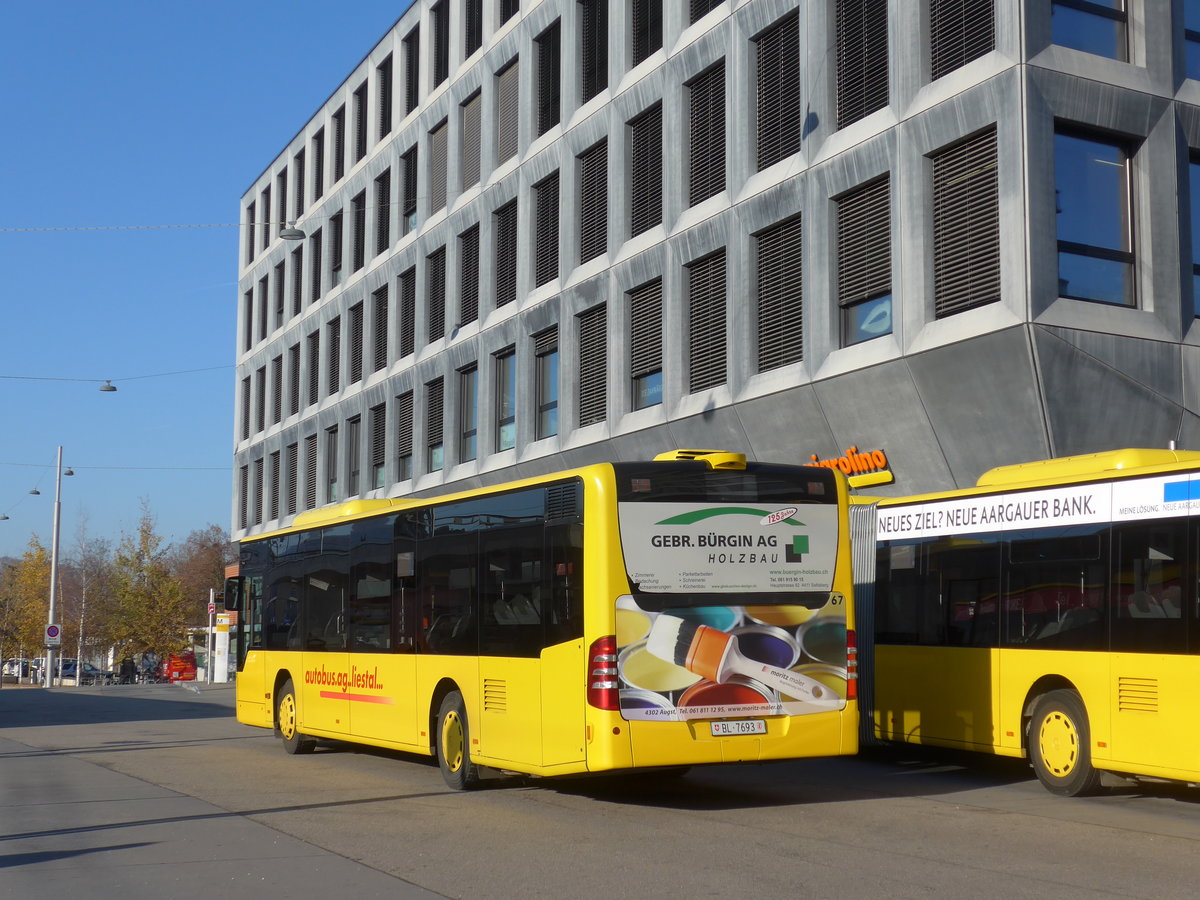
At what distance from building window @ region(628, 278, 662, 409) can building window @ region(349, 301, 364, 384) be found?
17.2 meters

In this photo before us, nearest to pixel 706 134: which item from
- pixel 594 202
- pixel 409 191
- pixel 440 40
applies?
pixel 594 202

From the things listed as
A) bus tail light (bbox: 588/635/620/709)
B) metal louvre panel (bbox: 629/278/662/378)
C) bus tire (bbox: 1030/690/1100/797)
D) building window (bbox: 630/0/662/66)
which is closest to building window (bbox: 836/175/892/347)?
metal louvre panel (bbox: 629/278/662/378)

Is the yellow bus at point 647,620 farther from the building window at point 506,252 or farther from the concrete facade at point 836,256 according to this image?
the building window at point 506,252

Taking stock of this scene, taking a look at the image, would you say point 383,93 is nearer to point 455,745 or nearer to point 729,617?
point 455,745

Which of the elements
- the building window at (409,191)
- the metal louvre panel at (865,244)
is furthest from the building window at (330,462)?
the metal louvre panel at (865,244)

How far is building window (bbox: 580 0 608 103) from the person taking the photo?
1174 inches

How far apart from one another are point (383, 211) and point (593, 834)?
33.9 meters

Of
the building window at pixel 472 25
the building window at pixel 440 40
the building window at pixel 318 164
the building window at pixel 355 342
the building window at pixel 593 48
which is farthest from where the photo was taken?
the building window at pixel 318 164

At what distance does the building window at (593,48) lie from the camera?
29812 mm

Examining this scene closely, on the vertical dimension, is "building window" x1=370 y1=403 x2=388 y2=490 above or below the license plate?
above

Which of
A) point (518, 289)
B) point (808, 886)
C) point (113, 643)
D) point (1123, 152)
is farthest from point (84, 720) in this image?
point (113, 643)

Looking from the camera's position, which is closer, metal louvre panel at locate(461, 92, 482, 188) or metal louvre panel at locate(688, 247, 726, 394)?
metal louvre panel at locate(688, 247, 726, 394)

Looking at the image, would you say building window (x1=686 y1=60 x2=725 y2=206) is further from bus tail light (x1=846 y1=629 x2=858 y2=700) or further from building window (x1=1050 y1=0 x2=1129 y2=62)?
bus tail light (x1=846 y1=629 x2=858 y2=700)

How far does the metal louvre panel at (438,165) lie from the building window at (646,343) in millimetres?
11304
